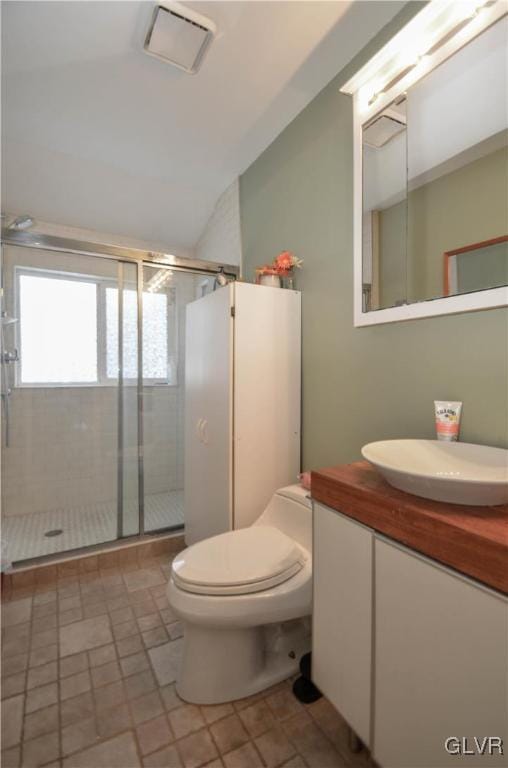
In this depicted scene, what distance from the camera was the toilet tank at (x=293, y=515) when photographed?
1.44 m

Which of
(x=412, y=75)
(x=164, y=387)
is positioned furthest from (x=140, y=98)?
(x=164, y=387)

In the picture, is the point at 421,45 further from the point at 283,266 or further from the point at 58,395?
the point at 58,395

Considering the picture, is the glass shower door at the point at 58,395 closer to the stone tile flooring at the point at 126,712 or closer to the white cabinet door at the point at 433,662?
the stone tile flooring at the point at 126,712

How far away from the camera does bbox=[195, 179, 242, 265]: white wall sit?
2539mm

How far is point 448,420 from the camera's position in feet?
3.73

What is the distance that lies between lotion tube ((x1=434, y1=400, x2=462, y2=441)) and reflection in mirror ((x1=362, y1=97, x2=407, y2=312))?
16.6 inches

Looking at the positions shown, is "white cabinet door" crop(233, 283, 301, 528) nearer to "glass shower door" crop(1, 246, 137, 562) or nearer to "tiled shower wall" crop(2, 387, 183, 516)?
"tiled shower wall" crop(2, 387, 183, 516)

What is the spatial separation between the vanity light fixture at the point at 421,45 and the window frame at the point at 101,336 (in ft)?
5.58

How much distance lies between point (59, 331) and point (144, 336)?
2.36 ft

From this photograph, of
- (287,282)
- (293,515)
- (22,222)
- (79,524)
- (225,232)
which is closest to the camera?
(293,515)

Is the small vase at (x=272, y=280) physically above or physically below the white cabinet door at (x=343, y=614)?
above

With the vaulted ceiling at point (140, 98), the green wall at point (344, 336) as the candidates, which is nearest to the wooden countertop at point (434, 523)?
the green wall at point (344, 336)

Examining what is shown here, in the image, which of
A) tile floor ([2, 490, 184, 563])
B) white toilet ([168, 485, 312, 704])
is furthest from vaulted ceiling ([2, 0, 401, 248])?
tile floor ([2, 490, 184, 563])

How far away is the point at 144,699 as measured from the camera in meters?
1.25
